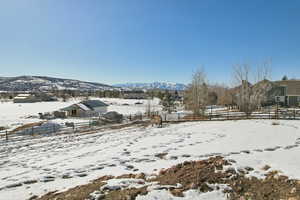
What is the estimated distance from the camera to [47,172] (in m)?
8.83

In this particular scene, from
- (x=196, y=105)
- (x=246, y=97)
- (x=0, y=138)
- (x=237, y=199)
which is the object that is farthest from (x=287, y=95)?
(x=0, y=138)

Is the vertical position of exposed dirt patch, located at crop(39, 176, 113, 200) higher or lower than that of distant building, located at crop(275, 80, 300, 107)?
lower

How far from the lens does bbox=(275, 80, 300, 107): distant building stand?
39.9 m

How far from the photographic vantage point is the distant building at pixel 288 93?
3994cm

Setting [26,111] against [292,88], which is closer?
[292,88]

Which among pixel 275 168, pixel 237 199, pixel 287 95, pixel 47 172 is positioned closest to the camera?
pixel 237 199

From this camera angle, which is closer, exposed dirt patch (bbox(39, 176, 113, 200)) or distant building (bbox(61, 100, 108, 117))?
exposed dirt patch (bbox(39, 176, 113, 200))

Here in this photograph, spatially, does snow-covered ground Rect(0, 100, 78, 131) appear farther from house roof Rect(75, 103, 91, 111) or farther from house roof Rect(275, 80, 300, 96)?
house roof Rect(275, 80, 300, 96)

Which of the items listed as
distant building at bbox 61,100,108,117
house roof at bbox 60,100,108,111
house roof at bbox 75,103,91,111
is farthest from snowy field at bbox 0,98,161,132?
house roof at bbox 75,103,91,111

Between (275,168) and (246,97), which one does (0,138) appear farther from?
(246,97)

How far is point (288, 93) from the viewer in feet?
134

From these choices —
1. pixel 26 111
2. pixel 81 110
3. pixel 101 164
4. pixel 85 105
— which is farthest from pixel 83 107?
pixel 101 164

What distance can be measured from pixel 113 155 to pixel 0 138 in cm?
1565

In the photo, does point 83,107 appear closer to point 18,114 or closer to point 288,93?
point 18,114
